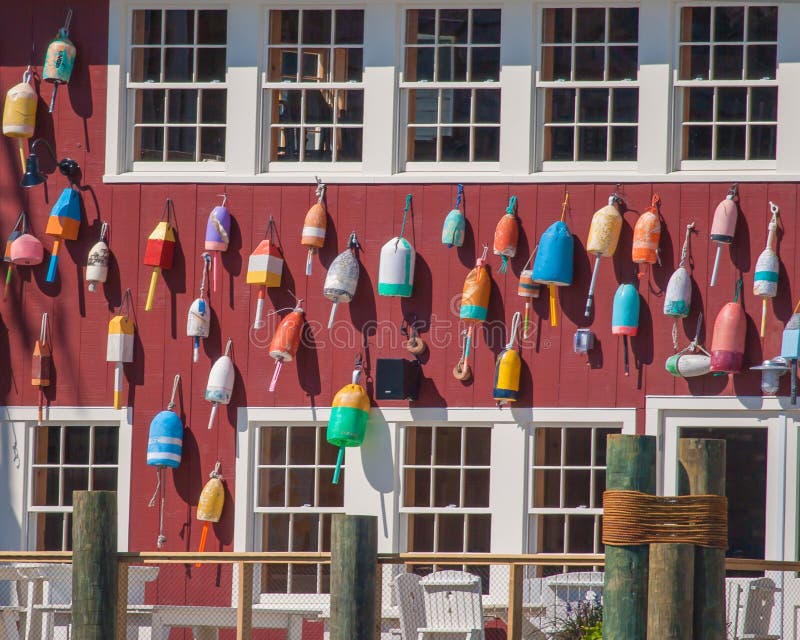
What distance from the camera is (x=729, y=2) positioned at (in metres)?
12.6

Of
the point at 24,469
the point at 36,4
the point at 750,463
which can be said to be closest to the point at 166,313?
the point at 24,469

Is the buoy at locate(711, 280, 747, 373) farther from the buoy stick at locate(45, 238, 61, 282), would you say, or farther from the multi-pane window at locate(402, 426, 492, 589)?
the buoy stick at locate(45, 238, 61, 282)

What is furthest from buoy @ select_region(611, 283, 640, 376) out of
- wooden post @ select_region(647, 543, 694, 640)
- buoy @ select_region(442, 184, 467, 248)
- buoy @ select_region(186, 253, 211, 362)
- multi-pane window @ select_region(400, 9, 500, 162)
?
wooden post @ select_region(647, 543, 694, 640)

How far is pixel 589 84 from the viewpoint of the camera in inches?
503

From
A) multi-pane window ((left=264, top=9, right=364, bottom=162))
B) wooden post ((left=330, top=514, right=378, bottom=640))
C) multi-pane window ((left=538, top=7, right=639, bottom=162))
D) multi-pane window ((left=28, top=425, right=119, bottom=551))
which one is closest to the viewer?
wooden post ((left=330, top=514, right=378, bottom=640))

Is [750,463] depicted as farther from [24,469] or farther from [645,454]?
[24,469]

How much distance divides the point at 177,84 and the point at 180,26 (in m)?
0.50

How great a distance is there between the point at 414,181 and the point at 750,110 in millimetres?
2762

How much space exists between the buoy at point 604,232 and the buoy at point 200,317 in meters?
3.15

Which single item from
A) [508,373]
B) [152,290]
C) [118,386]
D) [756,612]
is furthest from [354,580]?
[152,290]

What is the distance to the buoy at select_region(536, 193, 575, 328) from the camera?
40.8 ft

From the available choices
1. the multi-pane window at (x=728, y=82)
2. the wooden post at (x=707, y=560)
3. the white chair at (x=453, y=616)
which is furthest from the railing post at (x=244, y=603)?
the multi-pane window at (x=728, y=82)

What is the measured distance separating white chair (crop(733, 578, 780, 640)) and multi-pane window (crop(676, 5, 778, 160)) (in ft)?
11.7

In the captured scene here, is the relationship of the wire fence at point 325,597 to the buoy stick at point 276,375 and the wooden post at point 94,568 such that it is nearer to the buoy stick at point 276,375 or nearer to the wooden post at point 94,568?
the wooden post at point 94,568
